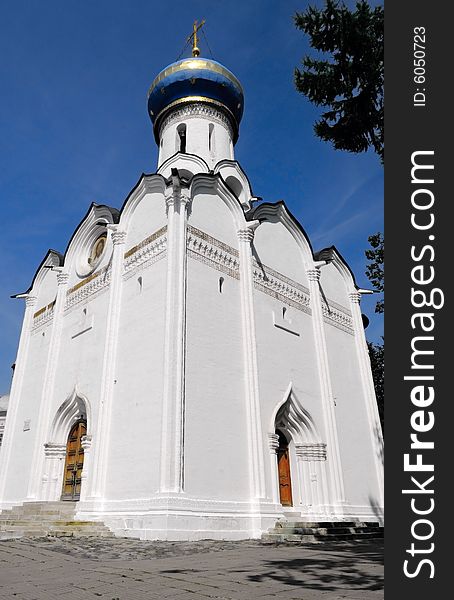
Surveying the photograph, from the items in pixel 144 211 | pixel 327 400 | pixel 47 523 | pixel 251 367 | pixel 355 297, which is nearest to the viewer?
pixel 47 523

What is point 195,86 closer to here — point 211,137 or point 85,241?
point 211,137

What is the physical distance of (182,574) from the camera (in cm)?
408

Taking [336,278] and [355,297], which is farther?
[355,297]

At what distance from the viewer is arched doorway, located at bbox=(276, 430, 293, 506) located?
34.0 ft

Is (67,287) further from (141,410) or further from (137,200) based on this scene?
(141,410)

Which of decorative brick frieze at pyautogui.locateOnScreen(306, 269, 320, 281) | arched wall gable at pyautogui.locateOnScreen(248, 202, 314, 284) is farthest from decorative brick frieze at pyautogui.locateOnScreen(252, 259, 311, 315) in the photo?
decorative brick frieze at pyautogui.locateOnScreen(306, 269, 320, 281)

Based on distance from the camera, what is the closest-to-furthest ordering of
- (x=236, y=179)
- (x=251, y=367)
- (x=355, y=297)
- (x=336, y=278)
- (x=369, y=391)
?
(x=251, y=367), (x=369, y=391), (x=336, y=278), (x=355, y=297), (x=236, y=179)

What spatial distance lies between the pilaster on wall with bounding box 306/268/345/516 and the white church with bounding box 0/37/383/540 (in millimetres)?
36

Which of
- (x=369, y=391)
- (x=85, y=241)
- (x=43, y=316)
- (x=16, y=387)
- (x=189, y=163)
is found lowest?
(x=369, y=391)

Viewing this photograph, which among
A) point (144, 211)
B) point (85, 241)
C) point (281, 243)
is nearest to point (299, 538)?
point (281, 243)

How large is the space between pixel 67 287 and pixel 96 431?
4.98 metres

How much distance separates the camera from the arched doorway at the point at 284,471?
10.4 meters

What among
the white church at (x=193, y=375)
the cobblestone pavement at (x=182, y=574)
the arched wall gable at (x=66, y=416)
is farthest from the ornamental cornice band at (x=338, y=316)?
the cobblestone pavement at (x=182, y=574)

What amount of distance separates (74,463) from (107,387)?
2286 mm
